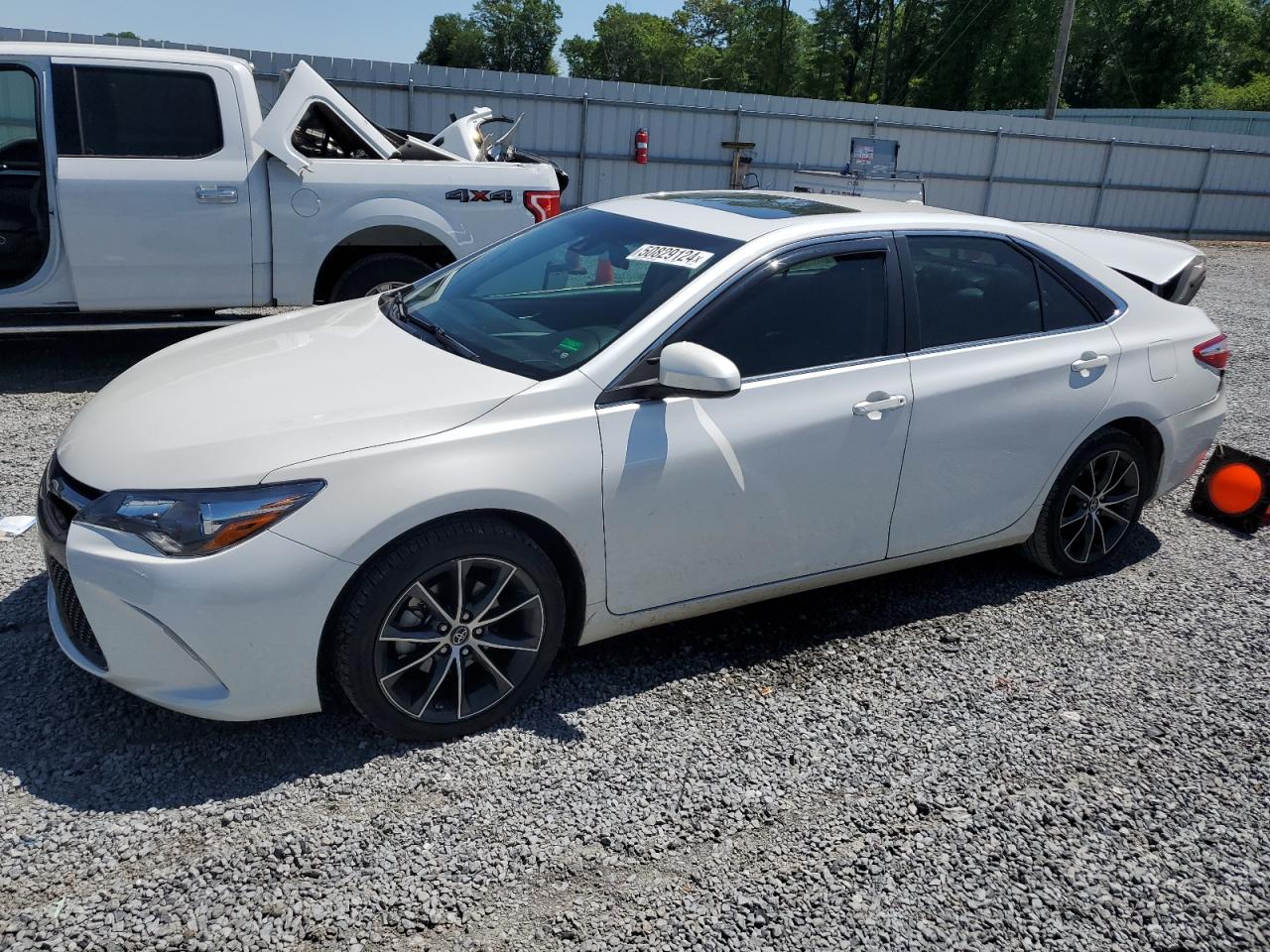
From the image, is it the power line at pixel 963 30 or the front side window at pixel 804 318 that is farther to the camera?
the power line at pixel 963 30

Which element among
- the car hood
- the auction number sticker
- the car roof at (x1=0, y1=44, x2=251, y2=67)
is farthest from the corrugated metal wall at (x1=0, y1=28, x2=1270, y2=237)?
the auction number sticker

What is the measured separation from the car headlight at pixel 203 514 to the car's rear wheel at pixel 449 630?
12.2 inches

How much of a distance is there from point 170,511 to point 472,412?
34.7 inches

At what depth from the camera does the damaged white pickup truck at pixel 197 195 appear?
21.3 feet

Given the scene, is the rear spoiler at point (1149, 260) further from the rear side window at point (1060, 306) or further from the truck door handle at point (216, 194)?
the truck door handle at point (216, 194)

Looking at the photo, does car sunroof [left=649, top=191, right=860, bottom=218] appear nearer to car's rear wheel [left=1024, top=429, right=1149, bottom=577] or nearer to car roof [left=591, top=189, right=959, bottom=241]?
car roof [left=591, top=189, right=959, bottom=241]

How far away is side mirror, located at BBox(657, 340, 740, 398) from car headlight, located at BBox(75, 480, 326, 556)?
3.60ft

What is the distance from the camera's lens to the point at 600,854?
282 centimetres

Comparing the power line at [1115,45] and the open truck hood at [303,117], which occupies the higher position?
the power line at [1115,45]

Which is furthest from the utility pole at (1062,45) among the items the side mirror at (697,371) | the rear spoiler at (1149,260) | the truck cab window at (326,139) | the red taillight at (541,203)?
the side mirror at (697,371)

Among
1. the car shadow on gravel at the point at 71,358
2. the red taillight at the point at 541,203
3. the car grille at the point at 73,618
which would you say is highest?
the red taillight at the point at 541,203

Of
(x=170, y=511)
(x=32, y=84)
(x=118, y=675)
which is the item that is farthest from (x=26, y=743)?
(x=32, y=84)

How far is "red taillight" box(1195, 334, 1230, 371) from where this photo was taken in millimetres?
4672

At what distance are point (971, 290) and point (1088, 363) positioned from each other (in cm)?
62
